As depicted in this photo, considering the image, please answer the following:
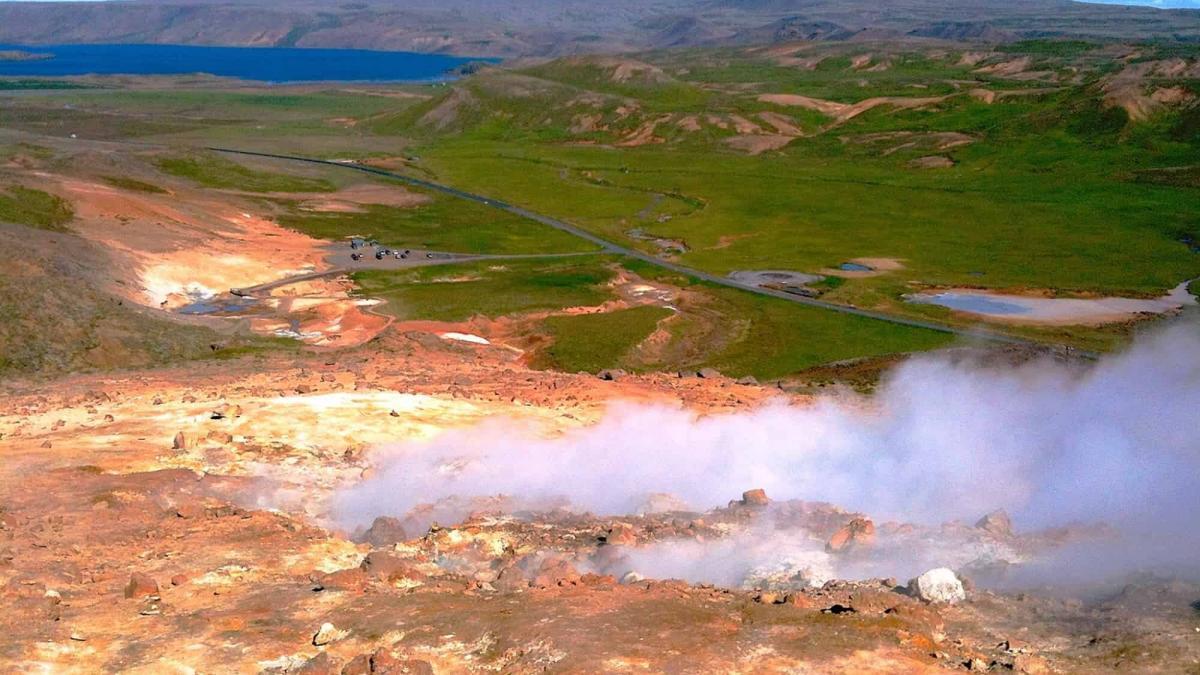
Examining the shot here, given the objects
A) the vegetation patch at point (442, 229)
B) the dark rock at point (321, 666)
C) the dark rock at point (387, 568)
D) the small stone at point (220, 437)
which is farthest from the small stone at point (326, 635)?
the vegetation patch at point (442, 229)

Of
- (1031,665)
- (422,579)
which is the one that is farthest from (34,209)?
(1031,665)

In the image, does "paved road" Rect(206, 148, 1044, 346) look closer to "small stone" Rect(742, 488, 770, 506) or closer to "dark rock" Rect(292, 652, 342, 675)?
"small stone" Rect(742, 488, 770, 506)

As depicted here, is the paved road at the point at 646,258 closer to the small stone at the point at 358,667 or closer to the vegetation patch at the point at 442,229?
the vegetation patch at the point at 442,229

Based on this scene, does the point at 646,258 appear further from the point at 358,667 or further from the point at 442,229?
the point at 358,667

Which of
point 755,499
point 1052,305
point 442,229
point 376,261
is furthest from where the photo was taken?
point 442,229

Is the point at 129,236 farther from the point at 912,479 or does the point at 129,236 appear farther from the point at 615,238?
the point at 912,479

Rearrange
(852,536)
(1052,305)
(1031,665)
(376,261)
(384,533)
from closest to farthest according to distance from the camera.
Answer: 1. (1031,665)
2. (852,536)
3. (384,533)
4. (1052,305)
5. (376,261)
